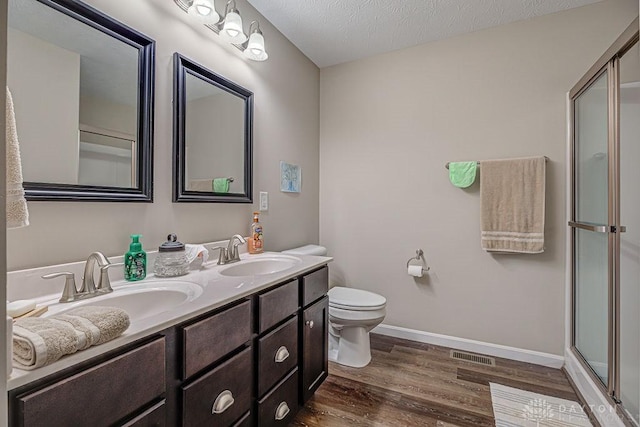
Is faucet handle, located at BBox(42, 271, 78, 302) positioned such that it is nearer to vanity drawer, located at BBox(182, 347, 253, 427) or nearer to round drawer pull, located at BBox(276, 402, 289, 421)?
vanity drawer, located at BBox(182, 347, 253, 427)

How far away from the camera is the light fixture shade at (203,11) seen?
4.72 feet

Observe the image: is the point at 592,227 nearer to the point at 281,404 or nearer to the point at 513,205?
the point at 513,205

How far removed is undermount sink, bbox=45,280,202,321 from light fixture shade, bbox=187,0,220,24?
1281 millimetres

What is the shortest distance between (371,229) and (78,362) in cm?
220

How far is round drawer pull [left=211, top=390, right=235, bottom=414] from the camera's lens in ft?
3.11

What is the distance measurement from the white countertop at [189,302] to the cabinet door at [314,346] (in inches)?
9.6

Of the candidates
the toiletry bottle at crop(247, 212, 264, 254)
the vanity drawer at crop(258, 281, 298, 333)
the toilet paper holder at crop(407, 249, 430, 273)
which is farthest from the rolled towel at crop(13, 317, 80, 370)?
the toilet paper holder at crop(407, 249, 430, 273)

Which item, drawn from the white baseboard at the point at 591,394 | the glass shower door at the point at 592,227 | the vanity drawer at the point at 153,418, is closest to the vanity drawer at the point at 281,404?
the vanity drawer at the point at 153,418

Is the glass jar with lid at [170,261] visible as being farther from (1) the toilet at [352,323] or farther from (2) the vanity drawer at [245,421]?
(1) the toilet at [352,323]

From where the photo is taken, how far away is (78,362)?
609 mm

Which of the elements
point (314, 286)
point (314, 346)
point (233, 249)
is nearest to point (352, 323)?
point (314, 346)

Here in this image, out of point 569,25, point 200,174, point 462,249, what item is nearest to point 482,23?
point 569,25

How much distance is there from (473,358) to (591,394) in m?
0.65

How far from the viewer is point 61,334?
59 centimetres
